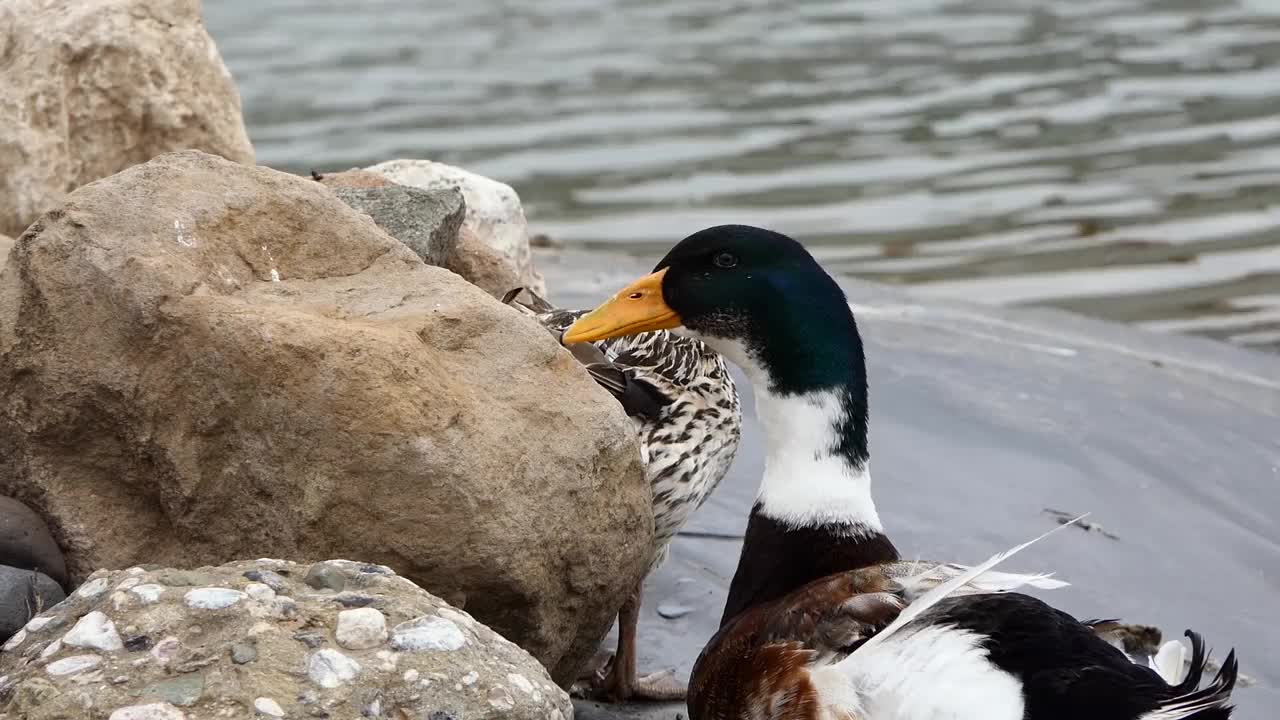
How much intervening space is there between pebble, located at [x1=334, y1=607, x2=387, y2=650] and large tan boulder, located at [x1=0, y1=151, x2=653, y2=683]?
0.54 meters

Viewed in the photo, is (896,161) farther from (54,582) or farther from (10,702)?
(10,702)

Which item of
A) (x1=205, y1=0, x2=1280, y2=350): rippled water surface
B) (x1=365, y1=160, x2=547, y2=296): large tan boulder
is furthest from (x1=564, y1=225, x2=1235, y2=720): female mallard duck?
(x1=205, y1=0, x2=1280, y2=350): rippled water surface

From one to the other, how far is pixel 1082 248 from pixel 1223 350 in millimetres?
1787

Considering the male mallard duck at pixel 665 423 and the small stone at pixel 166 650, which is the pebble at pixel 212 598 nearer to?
the small stone at pixel 166 650

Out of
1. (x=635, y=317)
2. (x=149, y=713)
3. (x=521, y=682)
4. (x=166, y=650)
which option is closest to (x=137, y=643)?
(x=166, y=650)

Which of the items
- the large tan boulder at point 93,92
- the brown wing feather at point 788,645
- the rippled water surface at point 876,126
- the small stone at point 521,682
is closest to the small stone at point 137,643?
the small stone at point 521,682

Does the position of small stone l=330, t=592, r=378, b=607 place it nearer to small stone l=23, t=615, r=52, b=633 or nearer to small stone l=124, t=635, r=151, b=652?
small stone l=124, t=635, r=151, b=652

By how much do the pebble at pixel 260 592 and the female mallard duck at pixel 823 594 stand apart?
3.28 feet

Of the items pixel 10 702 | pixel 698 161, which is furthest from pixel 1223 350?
pixel 10 702

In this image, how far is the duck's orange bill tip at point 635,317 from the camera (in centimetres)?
386

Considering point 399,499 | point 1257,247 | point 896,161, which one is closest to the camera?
point 399,499

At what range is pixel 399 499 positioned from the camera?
3.34 m

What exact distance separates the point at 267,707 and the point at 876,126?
368 inches

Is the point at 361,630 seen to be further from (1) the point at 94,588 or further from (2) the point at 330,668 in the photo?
(1) the point at 94,588
